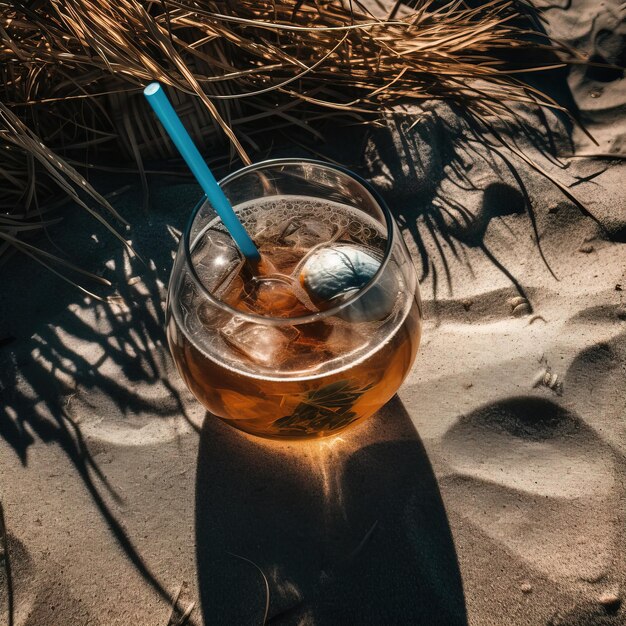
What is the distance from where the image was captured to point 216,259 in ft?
4.14

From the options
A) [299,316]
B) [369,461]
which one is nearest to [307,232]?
[299,316]

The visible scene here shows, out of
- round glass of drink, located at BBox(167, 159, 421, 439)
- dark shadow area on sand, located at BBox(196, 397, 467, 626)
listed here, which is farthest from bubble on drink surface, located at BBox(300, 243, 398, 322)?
dark shadow area on sand, located at BBox(196, 397, 467, 626)

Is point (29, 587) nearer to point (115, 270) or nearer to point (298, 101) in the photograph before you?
point (115, 270)

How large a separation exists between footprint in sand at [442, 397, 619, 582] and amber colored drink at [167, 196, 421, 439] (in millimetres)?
311

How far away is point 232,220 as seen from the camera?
1.11 metres

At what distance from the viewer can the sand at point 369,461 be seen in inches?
48.0

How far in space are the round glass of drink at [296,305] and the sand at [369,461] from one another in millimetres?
229

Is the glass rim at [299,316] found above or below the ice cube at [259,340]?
above

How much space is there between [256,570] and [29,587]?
0.45 meters

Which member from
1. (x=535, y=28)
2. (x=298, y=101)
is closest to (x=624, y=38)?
(x=535, y=28)

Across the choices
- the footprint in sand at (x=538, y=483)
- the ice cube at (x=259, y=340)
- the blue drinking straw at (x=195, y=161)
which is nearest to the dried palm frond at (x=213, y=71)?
the blue drinking straw at (x=195, y=161)

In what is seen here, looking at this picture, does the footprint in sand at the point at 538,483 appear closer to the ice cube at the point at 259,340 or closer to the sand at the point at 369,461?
the sand at the point at 369,461

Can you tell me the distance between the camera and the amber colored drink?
104 centimetres

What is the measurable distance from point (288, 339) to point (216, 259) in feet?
1.07
